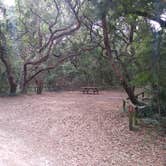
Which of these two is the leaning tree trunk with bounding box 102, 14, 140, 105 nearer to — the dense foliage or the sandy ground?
the dense foliage

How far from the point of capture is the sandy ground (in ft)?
19.0

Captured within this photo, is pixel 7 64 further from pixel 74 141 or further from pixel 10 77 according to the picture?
pixel 74 141

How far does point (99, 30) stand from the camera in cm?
1616

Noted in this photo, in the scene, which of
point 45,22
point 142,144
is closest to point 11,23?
point 45,22

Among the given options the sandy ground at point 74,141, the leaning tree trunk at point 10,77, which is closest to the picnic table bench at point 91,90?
the leaning tree trunk at point 10,77

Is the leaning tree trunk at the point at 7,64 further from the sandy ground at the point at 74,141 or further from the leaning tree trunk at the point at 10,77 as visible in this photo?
the sandy ground at the point at 74,141

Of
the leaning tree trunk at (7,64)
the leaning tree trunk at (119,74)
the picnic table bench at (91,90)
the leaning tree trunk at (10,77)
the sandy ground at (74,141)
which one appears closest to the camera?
the sandy ground at (74,141)

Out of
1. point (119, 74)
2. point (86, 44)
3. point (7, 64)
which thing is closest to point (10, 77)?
point (7, 64)

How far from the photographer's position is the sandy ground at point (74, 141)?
5793 millimetres

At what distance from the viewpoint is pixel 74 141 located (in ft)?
23.2

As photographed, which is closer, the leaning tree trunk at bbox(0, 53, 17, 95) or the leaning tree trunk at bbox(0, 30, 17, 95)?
the leaning tree trunk at bbox(0, 30, 17, 95)

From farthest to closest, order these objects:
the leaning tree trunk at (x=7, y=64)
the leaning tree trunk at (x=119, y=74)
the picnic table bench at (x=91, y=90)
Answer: the picnic table bench at (x=91, y=90) < the leaning tree trunk at (x=7, y=64) < the leaning tree trunk at (x=119, y=74)

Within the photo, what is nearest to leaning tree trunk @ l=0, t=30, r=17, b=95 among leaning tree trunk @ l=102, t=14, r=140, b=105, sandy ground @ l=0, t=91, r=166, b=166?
sandy ground @ l=0, t=91, r=166, b=166

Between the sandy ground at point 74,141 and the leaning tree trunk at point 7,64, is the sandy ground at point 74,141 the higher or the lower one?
the lower one
